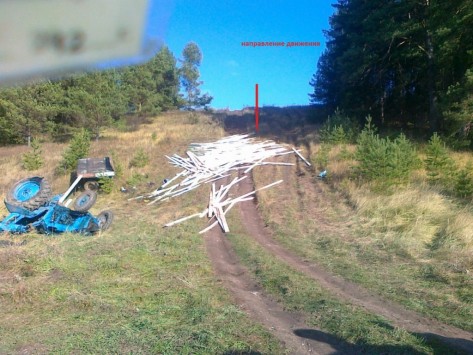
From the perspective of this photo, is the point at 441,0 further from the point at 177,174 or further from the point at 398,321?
the point at 398,321

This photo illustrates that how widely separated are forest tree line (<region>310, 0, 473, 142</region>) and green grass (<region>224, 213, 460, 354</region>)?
42.4 feet

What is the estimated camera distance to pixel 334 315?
20.9 ft

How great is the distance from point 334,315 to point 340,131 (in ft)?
56.2

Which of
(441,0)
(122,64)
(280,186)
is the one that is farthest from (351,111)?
(122,64)

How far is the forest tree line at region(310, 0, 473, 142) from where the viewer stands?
19734 millimetres

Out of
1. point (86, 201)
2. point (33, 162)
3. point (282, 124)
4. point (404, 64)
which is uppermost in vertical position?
point (404, 64)

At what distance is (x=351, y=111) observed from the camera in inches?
1166

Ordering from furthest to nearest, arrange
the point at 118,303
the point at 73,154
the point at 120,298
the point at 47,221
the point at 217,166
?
the point at 73,154, the point at 217,166, the point at 47,221, the point at 120,298, the point at 118,303

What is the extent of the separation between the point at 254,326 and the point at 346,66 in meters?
23.0

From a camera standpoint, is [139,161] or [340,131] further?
[139,161]

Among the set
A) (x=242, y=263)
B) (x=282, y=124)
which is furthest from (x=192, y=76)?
(x=242, y=263)

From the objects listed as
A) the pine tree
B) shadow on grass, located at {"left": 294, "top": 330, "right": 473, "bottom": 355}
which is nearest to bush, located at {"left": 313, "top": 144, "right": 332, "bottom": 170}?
shadow on grass, located at {"left": 294, "top": 330, "right": 473, "bottom": 355}

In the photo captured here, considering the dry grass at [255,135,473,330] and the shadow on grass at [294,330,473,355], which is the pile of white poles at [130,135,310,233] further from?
the shadow on grass at [294,330,473,355]

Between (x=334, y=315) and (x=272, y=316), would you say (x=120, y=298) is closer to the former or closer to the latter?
(x=272, y=316)
